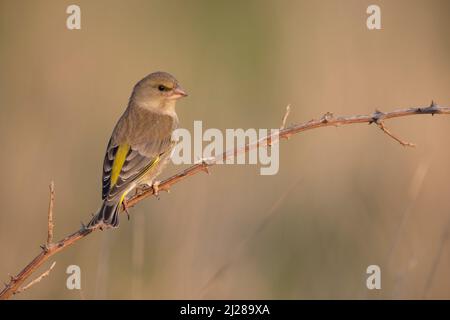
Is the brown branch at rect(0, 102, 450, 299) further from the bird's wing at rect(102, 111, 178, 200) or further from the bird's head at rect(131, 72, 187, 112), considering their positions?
the bird's head at rect(131, 72, 187, 112)

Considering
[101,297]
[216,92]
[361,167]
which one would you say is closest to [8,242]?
[101,297]

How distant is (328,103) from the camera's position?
770 centimetres

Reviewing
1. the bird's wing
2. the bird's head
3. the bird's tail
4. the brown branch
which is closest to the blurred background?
the bird's wing

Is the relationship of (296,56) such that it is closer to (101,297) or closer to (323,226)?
(323,226)

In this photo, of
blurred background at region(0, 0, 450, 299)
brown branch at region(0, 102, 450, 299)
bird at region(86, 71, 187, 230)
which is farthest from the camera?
blurred background at region(0, 0, 450, 299)

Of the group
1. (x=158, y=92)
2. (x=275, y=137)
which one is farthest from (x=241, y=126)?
(x=275, y=137)

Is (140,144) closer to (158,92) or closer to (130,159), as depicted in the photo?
(130,159)

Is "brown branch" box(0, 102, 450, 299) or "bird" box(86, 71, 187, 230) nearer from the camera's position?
"brown branch" box(0, 102, 450, 299)

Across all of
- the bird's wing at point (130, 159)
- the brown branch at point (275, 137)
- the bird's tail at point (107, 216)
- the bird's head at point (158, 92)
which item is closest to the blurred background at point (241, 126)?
the bird's wing at point (130, 159)

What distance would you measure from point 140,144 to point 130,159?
209mm

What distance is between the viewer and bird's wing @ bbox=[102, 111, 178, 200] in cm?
515

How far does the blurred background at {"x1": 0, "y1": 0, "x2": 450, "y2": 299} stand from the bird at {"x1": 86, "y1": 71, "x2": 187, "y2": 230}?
38 centimetres

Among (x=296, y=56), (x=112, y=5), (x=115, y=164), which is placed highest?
(x=112, y=5)
